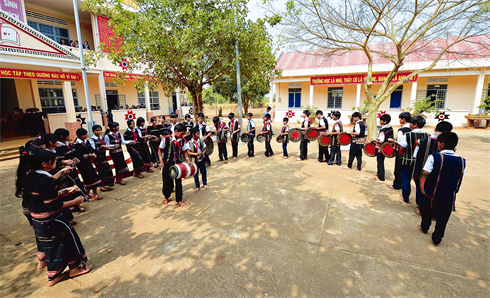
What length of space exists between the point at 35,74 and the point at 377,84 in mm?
19027

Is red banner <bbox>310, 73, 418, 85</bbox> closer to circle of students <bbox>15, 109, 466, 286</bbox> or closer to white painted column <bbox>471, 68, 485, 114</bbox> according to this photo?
white painted column <bbox>471, 68, 485, 114</bbox>

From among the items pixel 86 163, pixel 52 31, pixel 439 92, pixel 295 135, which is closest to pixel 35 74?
pixel 52 31

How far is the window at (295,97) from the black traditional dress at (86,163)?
1644cm

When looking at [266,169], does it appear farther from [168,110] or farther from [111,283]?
[168,110]

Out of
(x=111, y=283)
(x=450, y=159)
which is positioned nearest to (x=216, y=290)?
(x=111, y=283)

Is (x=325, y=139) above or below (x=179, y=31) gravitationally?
below

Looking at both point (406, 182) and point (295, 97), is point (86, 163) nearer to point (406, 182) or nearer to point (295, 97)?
point (406, 182)

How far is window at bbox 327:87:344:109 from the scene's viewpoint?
1774cm

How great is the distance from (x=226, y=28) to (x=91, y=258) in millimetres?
7599

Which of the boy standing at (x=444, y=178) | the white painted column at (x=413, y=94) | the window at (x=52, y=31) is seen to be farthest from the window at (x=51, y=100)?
the white painted column at (x=413, y=94)

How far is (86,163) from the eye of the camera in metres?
4.72

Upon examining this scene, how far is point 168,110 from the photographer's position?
21.2 meters

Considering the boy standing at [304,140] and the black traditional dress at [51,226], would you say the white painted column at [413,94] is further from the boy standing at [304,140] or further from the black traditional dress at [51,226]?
the black traditional dress at [51,226]

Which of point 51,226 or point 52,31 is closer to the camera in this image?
point 51,226
